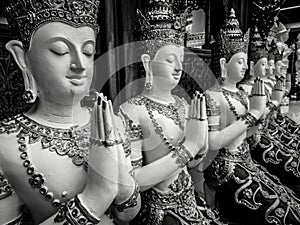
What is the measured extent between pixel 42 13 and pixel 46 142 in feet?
1.35

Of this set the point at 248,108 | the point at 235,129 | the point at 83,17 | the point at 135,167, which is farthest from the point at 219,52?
the point at 83,17

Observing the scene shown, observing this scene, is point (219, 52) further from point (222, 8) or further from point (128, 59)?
point (222, 8)

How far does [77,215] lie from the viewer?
2.86ft

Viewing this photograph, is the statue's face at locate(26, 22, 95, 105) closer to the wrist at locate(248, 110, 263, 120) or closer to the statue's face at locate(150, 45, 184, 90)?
the statue's face at locate(150, 45, 184, 90)

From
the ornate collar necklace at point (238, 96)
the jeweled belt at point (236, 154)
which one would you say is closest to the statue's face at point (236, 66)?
the ornate collar necklace at point (238, 96)

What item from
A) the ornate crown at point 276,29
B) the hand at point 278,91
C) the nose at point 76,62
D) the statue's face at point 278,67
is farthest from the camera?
the ornate crown at point 276,29

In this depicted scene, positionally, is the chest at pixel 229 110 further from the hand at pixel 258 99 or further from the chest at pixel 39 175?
the chest at pixel 39 175

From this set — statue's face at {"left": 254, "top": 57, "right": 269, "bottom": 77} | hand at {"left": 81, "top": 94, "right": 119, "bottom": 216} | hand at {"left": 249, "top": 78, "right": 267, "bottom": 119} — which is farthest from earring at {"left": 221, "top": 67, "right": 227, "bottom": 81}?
hand at {"left": 81, "top": 94, "right": 119, "bottom": 216}

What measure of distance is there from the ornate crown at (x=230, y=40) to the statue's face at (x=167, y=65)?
0.68 metres

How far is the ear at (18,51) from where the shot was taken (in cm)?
99

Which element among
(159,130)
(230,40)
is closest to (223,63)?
(230,40)

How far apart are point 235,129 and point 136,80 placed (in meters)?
0.71

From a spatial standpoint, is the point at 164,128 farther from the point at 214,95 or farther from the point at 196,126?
the point at 214,95

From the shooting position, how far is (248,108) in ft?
6.90
